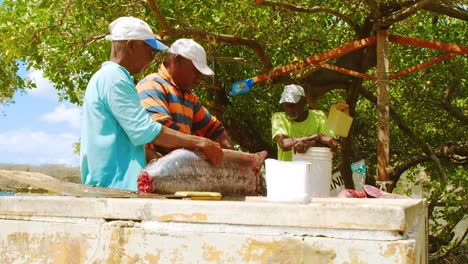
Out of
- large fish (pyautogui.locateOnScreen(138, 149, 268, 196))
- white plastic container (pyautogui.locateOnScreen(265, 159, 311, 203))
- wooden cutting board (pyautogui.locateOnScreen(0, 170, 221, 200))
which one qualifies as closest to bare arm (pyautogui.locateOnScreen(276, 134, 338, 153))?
large fish (pyautogui.locateOnScreen(138, 149, 268, 196))

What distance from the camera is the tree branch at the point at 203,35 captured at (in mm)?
6470

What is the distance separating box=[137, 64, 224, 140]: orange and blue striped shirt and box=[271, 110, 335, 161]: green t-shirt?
1.59 metres

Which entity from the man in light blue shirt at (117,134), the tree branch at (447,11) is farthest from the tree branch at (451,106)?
the man in light blue shirt at (117,134)

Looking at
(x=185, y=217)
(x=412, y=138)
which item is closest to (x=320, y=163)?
(x=185, y=217)

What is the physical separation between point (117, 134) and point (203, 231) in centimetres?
107

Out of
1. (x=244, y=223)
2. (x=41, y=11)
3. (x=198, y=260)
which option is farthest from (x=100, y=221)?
(x=41, y=11)

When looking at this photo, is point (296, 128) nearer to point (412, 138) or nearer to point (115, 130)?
point (115, 130)

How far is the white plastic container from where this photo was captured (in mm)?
2209

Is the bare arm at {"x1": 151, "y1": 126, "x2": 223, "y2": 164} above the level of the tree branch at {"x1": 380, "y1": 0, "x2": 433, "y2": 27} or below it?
below

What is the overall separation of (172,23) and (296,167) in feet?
18.1

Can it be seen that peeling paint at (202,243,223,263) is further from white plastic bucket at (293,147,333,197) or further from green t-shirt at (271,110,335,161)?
green t-shirt at (271,110,335,161)

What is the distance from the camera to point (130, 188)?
3.00 metres

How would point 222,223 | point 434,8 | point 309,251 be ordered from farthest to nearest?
point 434,8, point 222,223, point 309,251

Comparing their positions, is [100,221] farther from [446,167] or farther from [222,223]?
[446,167]
